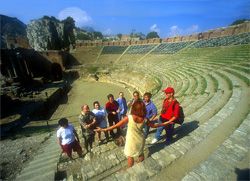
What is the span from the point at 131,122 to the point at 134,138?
0.43 meters

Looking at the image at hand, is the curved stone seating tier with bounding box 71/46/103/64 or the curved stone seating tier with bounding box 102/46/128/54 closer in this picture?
the curved stone seating tier with bounding box 71/46/103/64

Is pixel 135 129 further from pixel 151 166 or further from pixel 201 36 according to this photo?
pixel 201 36

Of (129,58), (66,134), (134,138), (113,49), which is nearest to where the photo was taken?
(134,138)

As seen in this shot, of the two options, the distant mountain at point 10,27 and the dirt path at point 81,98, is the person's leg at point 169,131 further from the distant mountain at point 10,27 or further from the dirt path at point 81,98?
the distant mountain at point 10,27

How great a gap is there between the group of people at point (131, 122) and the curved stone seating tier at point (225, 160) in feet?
4.63

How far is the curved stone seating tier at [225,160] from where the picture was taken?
504 cm

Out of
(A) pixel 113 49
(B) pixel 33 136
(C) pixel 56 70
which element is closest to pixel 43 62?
(C) pixel 56 70

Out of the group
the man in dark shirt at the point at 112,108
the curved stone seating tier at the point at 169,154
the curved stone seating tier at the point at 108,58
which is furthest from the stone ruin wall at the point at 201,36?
the man in dark shirt at the point at 112,108

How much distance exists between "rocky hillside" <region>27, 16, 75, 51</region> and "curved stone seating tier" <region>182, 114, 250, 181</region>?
198 feet

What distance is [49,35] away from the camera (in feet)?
207

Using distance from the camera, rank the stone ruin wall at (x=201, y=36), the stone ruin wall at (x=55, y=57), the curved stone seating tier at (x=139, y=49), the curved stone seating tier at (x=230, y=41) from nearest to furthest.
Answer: the curved stone seating tier at (x=230, y=41), the stone ruin wall at (x=201, y=36), the stone ruin wall at (x=55, y=57), the curved stone seating tier at (x=139, y=49)

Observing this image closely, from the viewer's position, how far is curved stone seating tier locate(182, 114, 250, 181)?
5.04 metres

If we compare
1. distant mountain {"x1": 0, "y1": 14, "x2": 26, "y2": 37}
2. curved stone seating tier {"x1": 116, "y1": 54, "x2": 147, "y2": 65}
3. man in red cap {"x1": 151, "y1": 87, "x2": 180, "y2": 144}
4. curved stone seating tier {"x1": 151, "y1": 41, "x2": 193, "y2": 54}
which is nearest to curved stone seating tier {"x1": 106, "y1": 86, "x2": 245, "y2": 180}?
man in red cap {"x1": 151, "y1": 87, "x2": 180, "y2": 144}

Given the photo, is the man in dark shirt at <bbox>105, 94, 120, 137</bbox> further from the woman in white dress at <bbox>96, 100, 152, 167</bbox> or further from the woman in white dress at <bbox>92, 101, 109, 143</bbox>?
the woman in white dress at <bbox>96, 100, 152, 167</bbox>
